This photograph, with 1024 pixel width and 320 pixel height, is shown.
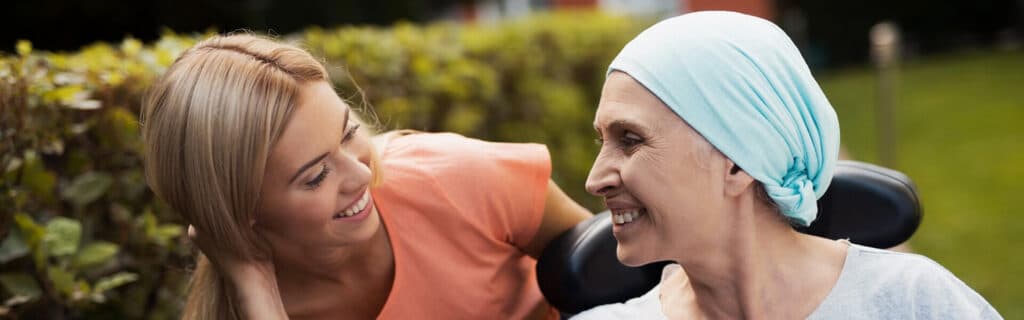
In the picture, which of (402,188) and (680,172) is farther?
(402,188)

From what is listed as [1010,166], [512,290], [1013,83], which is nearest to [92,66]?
[512,290]

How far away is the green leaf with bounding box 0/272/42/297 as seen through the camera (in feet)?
9.51

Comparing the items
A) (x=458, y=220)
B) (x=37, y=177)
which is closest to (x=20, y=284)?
(x=37, y=177)

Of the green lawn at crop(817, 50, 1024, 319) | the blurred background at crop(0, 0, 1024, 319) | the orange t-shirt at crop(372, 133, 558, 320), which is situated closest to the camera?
the orange t-shirt at crop(372, 133, 558, 320)

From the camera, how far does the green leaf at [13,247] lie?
2883 mm

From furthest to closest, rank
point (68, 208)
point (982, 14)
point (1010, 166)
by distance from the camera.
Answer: point (982, 14) → point (1010, 166) → point (68, 208)

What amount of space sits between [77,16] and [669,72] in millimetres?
9939

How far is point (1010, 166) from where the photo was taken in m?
9.12

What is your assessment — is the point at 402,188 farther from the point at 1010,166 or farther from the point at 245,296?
the point at 1010,166

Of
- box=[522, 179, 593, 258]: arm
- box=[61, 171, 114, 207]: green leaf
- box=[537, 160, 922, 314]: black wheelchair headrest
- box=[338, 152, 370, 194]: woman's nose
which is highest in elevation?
box=[338, 152, 370, 194]: woman's nose

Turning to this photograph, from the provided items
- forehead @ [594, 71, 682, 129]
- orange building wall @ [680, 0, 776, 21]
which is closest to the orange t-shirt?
forehead @ [594, 71, 682, 129]

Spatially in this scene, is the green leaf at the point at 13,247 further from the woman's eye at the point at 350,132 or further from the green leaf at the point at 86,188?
the woman's eye at the point at 350,132

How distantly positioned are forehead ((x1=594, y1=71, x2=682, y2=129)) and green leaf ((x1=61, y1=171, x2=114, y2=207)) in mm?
1700

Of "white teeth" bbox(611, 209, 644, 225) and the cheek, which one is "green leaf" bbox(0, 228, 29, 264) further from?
"white teeth" bbox(611, 209, 644, 225)
